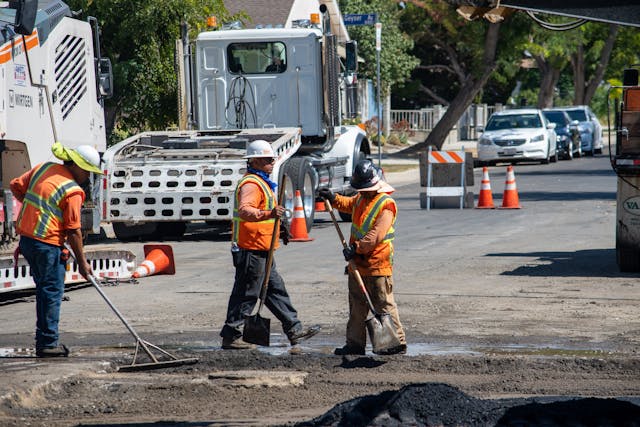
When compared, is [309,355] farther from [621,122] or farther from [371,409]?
[621,122]

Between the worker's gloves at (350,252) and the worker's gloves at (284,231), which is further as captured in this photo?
the worker's gloves at (284,231)

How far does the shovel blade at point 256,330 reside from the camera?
8.95 meters

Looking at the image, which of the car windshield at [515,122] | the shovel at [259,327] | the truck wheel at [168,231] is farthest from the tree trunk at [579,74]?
the shovel at [259,327]

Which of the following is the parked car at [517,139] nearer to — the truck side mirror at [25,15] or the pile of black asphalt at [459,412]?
the truck side mirror at [25,15]

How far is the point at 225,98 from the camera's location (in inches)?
787

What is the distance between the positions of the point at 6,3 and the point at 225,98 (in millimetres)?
6559

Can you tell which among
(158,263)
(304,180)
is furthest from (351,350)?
(304,180)

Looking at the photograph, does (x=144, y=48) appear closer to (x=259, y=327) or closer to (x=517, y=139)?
(x=517, y=139)

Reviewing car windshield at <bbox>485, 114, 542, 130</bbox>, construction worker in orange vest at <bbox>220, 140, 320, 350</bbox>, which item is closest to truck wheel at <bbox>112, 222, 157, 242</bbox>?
construction worker in orange vest at <bbox>220, 140, 320, 350</bbox>

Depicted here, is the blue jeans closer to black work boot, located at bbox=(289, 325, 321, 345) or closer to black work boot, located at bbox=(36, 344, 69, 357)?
black work boot, located at bbox=(36, 344, 69, 357)

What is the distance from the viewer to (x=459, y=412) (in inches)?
261

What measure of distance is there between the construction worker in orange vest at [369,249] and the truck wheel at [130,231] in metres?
9.43

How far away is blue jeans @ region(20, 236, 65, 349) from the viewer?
882 cm

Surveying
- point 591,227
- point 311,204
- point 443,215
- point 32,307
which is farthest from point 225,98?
point 32,307
